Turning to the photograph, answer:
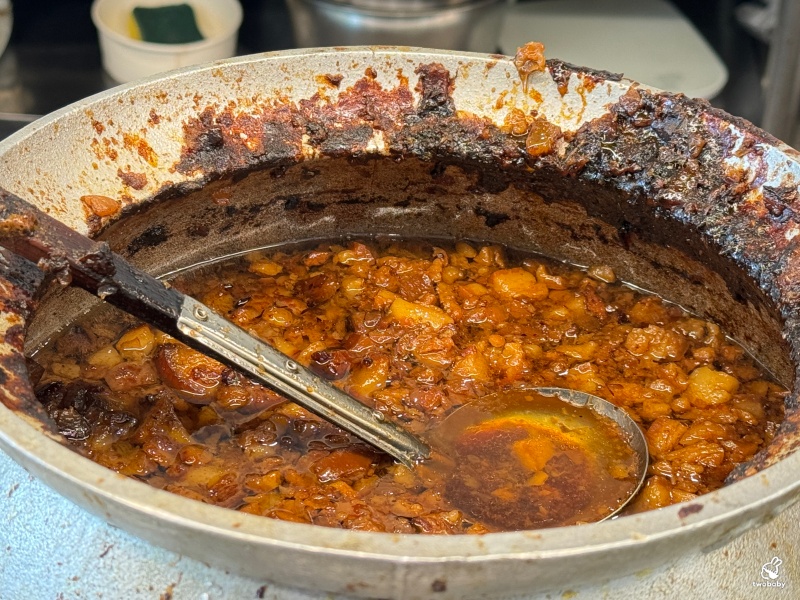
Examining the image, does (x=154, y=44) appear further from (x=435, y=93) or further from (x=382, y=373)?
(x=382, y=373)

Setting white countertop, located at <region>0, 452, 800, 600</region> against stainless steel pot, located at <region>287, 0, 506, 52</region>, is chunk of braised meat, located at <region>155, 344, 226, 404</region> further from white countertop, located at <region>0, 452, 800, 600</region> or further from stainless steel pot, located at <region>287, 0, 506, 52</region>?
stainless steel pot, located at <region>287, 0, 506, 52</region>

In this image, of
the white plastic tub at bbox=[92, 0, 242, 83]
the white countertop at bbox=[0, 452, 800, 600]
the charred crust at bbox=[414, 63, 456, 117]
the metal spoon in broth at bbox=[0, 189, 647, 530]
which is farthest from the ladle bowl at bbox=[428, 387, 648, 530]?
the white plastic tub at bbox=[92, 0, 242, 83]

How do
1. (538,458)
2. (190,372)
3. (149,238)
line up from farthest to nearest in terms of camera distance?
(149,238), (190,372), (538,458)

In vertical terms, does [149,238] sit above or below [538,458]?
above

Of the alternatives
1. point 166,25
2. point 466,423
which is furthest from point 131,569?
point 166,25

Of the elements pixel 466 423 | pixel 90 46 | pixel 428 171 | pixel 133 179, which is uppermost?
pixel 133 179

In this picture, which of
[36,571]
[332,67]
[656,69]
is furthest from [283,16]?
[36,571]

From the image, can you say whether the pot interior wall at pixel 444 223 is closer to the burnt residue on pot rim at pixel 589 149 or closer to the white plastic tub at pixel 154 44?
the burnt residue on pot rim at pixel 589 149
